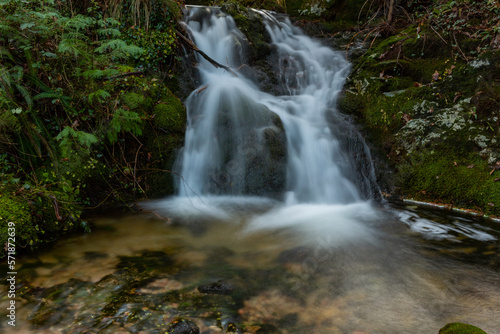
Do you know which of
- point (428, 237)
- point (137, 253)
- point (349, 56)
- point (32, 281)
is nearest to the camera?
point (32, 281)

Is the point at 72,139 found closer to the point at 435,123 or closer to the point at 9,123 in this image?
the point at 9,123

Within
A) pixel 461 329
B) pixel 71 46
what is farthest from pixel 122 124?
pixel 461 329

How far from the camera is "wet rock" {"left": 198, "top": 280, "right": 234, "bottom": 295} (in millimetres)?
2699

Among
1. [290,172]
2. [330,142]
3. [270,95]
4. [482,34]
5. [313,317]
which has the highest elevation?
[482,34]

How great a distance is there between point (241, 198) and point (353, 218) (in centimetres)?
189

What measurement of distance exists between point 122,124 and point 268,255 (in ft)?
9.84

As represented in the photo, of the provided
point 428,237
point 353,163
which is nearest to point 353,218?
point 428,237

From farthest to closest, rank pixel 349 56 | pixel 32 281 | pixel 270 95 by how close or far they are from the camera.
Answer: pixel 349 56
pixel 270 95
pixel 32 281

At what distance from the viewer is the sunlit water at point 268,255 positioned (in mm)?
2377

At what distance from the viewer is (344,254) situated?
3.54 m

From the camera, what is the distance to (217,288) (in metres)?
2.73

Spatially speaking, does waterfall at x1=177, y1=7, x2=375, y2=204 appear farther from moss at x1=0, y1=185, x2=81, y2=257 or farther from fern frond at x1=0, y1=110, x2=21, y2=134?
fern frond at x1=0, y1=110, x2=21, y2=134

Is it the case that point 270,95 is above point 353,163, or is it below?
above

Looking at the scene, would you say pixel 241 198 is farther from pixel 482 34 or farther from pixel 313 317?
pixel 482 34
